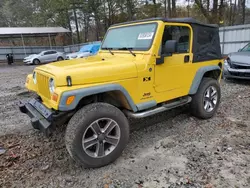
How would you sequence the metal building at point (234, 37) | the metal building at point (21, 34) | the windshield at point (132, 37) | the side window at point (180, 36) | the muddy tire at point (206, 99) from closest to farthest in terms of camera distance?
the windshield at point (132, 37) < the side window at point (180, 36) < the muddy tire at point (206, 99) < the metal building at point (234, 37) < the metal building at point (21, 34)

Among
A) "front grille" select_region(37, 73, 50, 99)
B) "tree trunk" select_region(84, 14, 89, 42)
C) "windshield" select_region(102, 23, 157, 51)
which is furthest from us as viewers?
"tree trunk" select_region(84, 14, 89, 42)

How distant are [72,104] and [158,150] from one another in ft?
5.19

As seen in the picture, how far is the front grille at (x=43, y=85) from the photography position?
2887mm

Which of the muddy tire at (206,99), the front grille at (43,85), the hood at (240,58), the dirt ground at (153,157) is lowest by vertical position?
the dirt ground at (153,157)

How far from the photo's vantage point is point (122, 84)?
2.95 meters

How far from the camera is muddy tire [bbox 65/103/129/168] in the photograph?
103 inches

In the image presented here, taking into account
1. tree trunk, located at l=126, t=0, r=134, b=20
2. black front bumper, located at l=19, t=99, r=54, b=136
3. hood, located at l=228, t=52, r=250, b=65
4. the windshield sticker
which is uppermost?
tree trunk, located at l=126, t=0, r=134, b=20

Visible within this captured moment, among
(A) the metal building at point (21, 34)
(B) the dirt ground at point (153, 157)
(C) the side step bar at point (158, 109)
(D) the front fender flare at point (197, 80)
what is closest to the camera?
(B) the dirt ground at point (153, 157)

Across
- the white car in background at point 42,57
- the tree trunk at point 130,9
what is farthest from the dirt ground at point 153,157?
the tree trunk at point 130,9

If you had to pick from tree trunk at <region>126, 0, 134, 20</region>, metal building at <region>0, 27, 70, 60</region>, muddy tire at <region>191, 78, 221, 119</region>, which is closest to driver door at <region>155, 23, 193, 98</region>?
muddy tire at <region>191, 78, 221, 119</region>

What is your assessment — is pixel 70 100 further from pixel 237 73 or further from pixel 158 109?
pixel 237 73

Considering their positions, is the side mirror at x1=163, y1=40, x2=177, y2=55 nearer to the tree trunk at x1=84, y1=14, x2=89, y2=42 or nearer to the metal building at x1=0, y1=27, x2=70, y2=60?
the metal building at x1=0, y1=27, x2=70, y2=60

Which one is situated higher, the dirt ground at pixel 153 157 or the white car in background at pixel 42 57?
the white car in background at pixel 42 57

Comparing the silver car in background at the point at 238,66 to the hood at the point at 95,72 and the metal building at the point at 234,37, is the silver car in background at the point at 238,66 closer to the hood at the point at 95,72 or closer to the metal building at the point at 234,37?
the metal building at the point at 234,37
